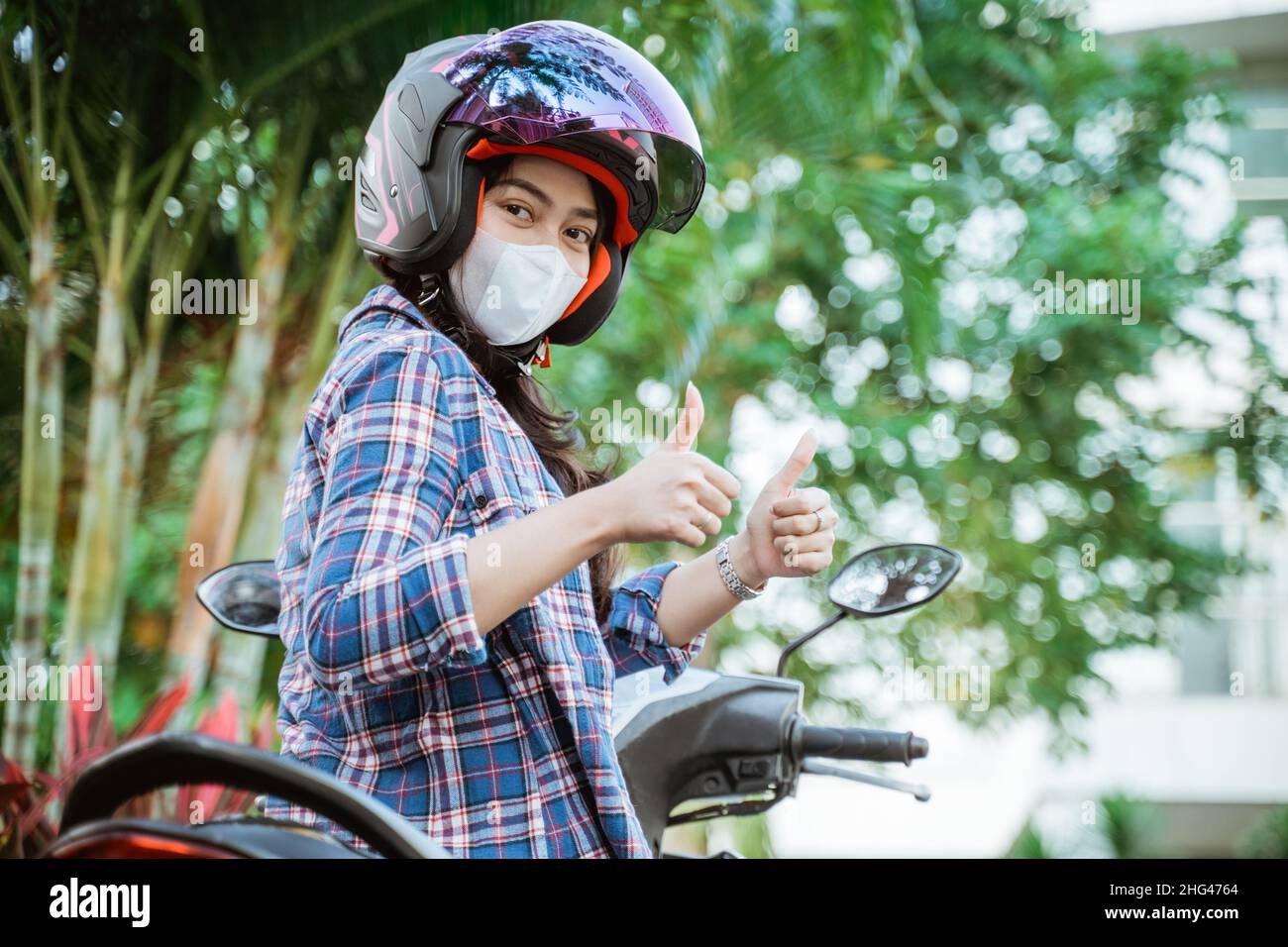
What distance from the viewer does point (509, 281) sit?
147 centimetres

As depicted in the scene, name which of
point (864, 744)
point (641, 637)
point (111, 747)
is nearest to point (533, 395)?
point (641, 637)

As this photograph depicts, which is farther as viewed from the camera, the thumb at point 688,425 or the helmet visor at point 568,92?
the helmet visor at point 568,92

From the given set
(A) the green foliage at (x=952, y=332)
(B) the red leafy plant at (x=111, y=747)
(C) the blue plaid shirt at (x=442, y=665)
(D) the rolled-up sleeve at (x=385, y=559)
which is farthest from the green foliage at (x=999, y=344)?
(D) the rolled-up sleeve at (x=385, y=559)

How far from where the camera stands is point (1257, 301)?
638 centimetres

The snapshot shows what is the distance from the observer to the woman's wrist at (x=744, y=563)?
1.57m

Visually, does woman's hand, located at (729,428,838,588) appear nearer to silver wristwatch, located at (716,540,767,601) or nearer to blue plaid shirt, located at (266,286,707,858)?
silver wristwatch, located at (716,540,767,601)

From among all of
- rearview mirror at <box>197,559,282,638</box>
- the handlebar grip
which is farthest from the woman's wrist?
rearview mirror at <box>197,559,282,638</box>

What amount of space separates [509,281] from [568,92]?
0.76 ft

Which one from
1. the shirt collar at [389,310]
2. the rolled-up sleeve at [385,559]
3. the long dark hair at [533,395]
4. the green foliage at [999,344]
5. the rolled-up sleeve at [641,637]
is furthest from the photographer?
the green foliage at [999,344]

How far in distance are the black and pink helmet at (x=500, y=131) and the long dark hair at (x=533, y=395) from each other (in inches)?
0.9

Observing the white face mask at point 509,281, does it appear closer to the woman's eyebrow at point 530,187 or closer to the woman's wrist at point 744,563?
the woman's eyebrow at point 530,187
